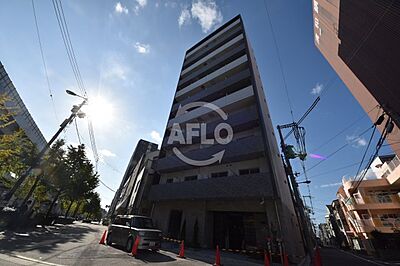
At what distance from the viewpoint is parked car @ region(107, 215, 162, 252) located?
8.62 metres

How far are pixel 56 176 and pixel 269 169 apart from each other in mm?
25532

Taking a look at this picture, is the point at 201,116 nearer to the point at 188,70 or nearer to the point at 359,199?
the point at 188,70

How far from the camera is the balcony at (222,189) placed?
1145cm

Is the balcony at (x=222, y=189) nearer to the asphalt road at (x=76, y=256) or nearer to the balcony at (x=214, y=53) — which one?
the asphalt road at (x=76, y=256)

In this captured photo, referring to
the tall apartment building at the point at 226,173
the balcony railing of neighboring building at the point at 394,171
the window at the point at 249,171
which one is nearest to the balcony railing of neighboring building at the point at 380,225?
the balcony railing of neighboring building at the point at 394,171

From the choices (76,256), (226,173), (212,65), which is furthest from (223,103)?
(76,256)

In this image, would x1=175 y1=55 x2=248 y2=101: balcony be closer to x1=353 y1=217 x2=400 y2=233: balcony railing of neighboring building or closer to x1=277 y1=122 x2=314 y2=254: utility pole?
x1=277 y1=122 x2=314 y2=254: utility pole

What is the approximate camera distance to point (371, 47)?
10.4 metres

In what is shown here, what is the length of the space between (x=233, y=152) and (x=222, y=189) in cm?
316

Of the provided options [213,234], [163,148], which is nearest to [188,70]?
[163,148]

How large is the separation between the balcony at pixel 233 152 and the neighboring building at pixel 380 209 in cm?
2007

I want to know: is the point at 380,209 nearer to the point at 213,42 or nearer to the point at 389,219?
the point at 389,219

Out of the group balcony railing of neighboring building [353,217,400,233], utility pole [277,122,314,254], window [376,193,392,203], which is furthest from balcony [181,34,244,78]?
balcony railing of neighboring building [353,217,400,233]

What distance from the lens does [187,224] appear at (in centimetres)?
1504
